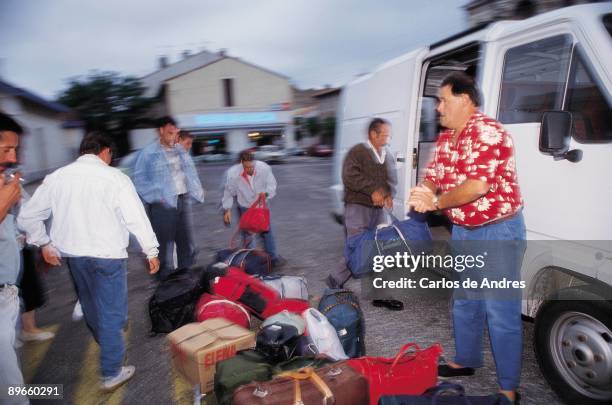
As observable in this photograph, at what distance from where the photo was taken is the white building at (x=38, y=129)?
61.2 ft

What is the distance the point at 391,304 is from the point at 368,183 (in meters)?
1.31

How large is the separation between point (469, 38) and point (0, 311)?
3.99m

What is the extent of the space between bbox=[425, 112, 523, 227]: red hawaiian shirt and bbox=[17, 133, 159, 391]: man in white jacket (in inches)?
85.5

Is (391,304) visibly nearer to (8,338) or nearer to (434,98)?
(434,98)

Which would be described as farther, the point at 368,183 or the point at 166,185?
the point at 166,185

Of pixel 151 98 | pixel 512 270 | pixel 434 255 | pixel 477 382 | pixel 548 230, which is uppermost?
pixel 151 98

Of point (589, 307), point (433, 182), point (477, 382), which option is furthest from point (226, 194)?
point (589, 307)

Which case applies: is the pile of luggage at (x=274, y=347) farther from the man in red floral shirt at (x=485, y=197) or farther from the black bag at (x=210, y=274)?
the man in red floral shirt at (x=485, y=197)

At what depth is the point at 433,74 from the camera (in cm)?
523

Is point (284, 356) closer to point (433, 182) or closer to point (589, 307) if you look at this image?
point (433, 182)

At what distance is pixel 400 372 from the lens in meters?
2.72

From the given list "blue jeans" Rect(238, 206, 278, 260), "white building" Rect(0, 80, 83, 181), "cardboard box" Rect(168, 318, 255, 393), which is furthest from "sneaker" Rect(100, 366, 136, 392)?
"white building" Rect(0, 80, 83, 181)

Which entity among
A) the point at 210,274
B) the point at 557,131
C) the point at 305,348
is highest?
the point at 557,131

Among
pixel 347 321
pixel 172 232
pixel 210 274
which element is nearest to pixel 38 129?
pixel 172 232
